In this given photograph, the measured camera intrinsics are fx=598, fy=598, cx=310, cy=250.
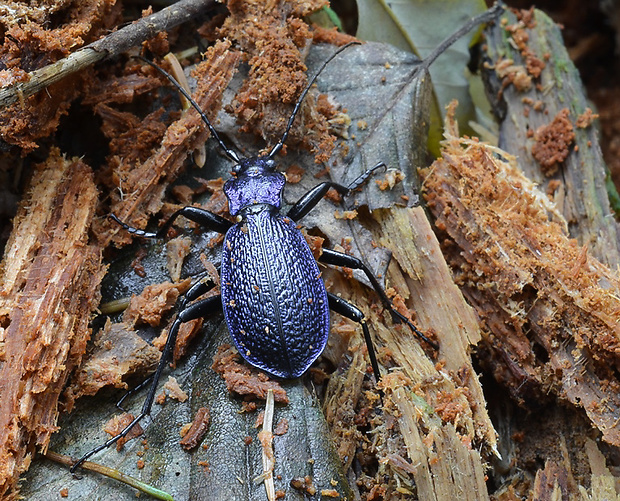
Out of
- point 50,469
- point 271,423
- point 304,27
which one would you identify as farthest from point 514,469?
point 304,27

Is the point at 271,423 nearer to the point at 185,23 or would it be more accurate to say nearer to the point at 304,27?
the point at 304,27

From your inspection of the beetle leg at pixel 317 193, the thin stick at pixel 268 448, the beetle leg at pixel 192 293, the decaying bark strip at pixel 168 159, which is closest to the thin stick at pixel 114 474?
the beetle leg at pixel 192 293

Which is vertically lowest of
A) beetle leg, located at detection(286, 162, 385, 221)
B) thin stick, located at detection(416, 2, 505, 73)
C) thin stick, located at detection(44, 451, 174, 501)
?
thin stick, located at detection(44, 451, 174, 501)

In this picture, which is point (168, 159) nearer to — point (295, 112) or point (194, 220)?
point (194, 220)

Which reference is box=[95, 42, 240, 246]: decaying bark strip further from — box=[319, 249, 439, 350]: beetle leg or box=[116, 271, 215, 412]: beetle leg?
box=[319, 249, 439, 350]: beetle leg

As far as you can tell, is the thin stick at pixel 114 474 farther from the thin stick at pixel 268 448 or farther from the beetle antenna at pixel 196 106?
the beetle antenna at pixel 196 106

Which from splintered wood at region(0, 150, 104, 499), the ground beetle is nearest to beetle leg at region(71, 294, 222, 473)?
the ground beetle
